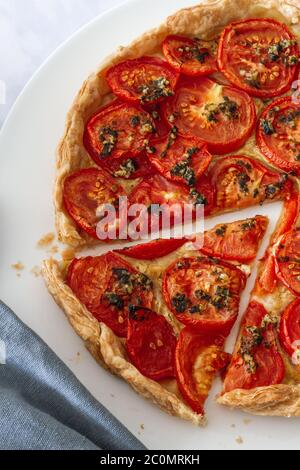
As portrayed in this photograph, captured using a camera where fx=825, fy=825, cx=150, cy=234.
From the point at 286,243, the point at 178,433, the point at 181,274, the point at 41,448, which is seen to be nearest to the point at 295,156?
the point at 286,243

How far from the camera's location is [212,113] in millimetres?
5305

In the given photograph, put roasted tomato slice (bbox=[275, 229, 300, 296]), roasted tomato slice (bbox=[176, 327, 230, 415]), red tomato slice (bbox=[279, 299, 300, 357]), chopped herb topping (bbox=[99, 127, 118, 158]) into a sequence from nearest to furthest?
roasted tomato slice (bbox=[176, 327, 230, 415])
red tomato slice (bbox=[279, 299, 300, 357])
roasted tomato slice (bbox=[275, 229, 300, 296])
chopped herb topping (bbox=[99, 127, 118, 158])

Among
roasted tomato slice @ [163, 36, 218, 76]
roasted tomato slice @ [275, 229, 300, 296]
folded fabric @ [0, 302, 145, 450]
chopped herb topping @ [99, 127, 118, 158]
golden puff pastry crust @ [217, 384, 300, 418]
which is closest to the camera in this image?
folded fabric @ [0, 302, 145, 450]

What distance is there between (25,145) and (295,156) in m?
Answer: 1.75

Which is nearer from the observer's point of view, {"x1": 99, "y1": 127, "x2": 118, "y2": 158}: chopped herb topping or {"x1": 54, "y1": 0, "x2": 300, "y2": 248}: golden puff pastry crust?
{"x1": 54, "y1": 0, "x2": 300, "y2": 248}: golden puff pastry crust

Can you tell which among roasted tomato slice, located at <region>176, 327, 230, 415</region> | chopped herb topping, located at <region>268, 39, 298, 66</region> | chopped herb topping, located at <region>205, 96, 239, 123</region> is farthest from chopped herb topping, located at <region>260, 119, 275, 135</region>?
roasted tomato slice, located at <region>176, 327, 230, 415</region>

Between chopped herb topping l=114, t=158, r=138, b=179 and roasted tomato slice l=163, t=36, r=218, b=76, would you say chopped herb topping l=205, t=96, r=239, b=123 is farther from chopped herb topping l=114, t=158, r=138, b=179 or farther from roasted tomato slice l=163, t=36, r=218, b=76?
chopped herb topping l=114, t=158, r=138, b=179

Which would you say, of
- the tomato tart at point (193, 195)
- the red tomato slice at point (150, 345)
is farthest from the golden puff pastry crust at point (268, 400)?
the red tomato slice at point (150, 345)

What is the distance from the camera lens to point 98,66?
17.7ft

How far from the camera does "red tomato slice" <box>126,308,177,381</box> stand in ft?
15.5

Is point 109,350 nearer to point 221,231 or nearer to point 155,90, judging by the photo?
point 221,231

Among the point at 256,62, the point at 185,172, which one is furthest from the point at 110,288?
the point at 256,62
